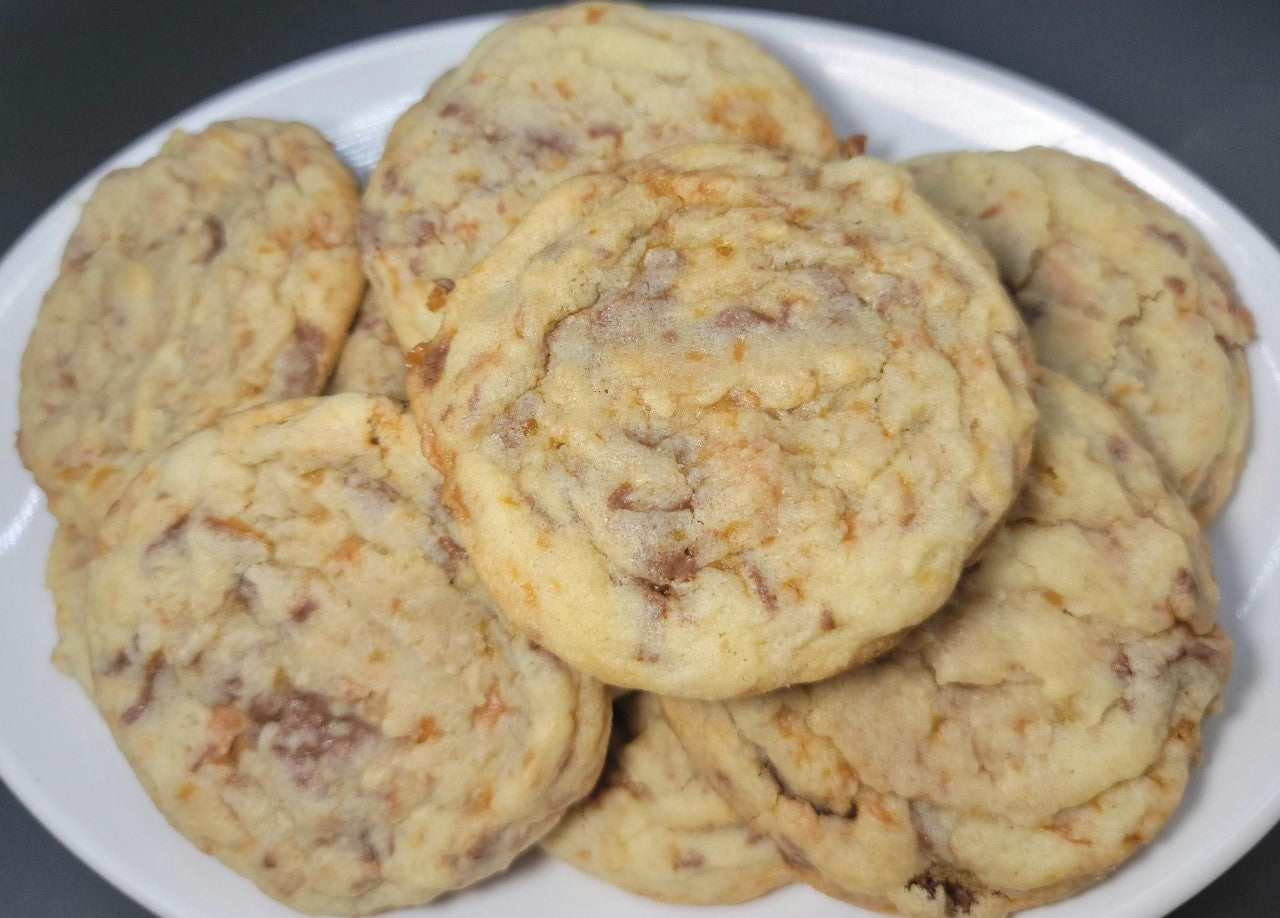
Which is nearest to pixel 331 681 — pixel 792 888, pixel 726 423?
pixel 726 423

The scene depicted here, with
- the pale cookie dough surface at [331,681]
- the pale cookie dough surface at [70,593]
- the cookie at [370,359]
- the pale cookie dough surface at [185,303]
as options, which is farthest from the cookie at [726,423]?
the pale cookie dough surface at [70,593]

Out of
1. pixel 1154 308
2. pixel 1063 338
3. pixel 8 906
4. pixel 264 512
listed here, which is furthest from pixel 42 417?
pixel 1154 308

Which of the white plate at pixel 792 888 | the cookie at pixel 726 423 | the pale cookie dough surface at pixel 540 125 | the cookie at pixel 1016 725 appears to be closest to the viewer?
the cookie at pixel 726 423

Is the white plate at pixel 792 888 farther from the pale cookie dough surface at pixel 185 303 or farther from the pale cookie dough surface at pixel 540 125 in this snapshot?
the pale cookie dough surface at pixel 540 125

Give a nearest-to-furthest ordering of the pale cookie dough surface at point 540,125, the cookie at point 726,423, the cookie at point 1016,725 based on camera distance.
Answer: the cookie at point 726,423 < the cookie at point 1016,725 < the pale cookie dough surface at point 540,125

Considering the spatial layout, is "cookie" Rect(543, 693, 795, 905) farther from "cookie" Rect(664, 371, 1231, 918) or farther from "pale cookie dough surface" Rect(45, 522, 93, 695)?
"pale cookie dough surface" Rect(45, 522, 93, 695)

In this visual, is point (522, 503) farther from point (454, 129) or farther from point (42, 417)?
point (42, 417)
